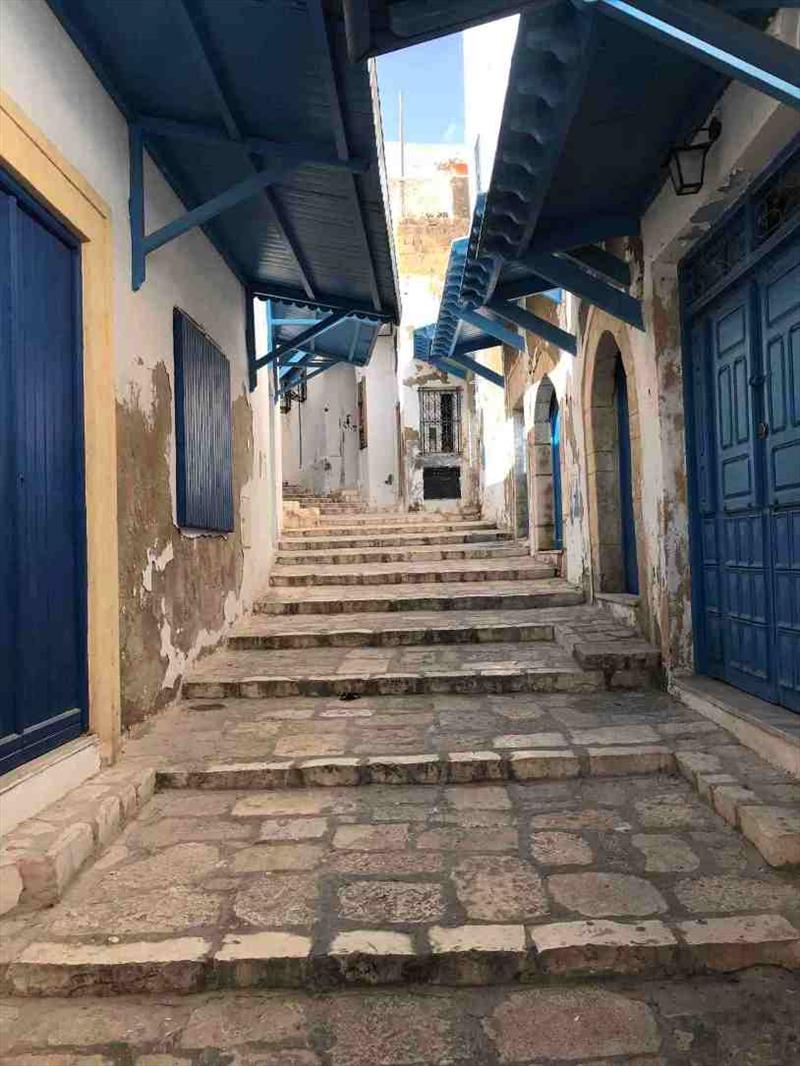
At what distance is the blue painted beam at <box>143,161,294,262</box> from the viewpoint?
4480 millimetres

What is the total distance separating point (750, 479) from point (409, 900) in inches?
111

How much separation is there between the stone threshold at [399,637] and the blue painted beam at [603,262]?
2.69m

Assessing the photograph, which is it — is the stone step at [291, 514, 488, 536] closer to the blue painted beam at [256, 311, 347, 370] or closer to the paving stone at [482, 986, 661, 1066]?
the blue painted beam at [256, 311, 347, 370]

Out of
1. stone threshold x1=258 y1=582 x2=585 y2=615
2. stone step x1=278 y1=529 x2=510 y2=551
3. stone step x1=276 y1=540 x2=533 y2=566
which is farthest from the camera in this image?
stone step x1=278 y1=529 x2=510 y2=551

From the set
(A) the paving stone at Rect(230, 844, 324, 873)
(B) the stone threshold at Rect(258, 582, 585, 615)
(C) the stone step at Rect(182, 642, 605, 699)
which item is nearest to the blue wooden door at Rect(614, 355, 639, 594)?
(B) the stone threshold at Rect(258, 582, 585, 615)

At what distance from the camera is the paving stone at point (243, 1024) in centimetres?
211

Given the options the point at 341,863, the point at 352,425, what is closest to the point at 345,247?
the point at 341,863

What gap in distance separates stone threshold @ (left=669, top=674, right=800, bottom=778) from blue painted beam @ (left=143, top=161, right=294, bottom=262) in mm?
3868

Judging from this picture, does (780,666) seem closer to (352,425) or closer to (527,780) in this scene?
(527,780)

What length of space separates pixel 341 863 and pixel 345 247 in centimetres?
494

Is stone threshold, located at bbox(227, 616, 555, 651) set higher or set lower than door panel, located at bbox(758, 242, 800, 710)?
lower

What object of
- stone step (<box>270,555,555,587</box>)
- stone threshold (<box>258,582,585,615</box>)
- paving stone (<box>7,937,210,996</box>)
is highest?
stone step (<box>270,555,555,587</box>)

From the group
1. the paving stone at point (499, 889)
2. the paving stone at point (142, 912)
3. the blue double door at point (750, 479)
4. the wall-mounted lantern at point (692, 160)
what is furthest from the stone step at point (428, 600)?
the paving stone at point (142, 912)

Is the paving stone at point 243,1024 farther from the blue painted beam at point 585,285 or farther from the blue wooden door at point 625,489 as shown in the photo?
the blue wooden door at point 625,489
